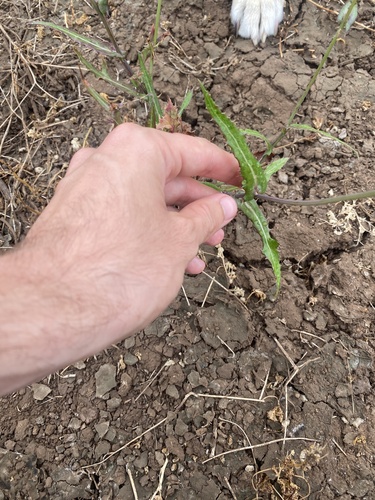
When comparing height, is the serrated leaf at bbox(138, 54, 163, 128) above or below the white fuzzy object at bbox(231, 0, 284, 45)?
below

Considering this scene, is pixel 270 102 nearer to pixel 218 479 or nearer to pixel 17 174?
pixel 17 174

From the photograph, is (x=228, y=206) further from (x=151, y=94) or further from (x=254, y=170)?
(x=151, y=94)

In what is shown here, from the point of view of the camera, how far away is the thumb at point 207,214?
4.92 feet

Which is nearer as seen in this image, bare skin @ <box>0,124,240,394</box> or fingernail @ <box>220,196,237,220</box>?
bare skin @ <box>0,124,240,394</box>

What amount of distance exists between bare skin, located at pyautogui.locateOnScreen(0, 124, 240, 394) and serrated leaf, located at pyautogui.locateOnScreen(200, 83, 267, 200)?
0.21 m

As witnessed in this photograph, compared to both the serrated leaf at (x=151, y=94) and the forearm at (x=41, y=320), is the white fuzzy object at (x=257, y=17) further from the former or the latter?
the forearm at (x=41, y=320)

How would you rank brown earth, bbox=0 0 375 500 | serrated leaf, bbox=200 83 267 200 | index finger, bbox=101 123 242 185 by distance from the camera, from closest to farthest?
1. index finger, bbox=101 123 242 185
2. serrated leaf, bbox=200 83 267 200
3. brown earth, bbox=0 0 375 500

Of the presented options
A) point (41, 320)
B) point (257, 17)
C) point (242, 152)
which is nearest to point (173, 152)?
point (242, 152)

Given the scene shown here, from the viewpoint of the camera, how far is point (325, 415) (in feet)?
6.39

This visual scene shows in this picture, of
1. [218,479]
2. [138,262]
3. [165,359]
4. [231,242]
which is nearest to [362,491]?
[218,479]

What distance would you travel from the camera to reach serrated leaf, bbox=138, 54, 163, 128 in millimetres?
1909

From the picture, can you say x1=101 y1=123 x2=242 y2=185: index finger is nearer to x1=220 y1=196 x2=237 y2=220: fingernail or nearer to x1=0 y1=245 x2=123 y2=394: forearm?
x1=220 y1=196 x2=237 y2=220: fingernail

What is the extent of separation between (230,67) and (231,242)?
0.94 m

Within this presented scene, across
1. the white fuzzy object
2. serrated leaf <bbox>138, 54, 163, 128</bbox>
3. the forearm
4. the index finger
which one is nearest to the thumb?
the index finger
